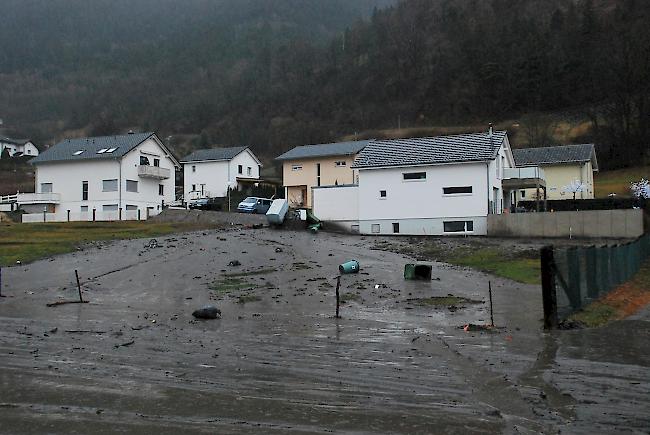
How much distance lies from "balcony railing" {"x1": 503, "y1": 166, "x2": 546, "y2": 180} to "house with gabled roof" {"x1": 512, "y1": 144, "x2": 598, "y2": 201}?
1224cm

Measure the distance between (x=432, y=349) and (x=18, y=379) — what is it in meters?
7.19

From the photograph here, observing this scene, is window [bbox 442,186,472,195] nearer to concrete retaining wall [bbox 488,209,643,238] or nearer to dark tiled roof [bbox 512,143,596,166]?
concrete retaining wall [bbox 488,209,643,238]

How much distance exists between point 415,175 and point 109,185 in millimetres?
30637

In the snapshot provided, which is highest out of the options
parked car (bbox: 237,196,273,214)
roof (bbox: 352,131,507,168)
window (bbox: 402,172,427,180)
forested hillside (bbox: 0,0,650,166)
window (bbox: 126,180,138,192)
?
forested hillside (bbox: 0,0,650,166)

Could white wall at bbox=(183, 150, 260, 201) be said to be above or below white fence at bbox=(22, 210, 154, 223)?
above

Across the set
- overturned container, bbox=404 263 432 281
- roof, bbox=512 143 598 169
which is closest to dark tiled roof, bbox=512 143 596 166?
roof, bbox=512 143 598 169

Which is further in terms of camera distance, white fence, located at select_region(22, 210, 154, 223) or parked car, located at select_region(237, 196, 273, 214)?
white fence, located at select_region(22, 210, 154, 223)

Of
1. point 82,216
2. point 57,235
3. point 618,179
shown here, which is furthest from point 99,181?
point 618,179

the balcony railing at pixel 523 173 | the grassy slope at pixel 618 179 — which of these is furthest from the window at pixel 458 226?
the grassy slope at pixel 618 179

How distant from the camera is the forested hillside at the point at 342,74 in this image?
329 feet

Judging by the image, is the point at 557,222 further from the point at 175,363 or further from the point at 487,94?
the point at 487,94

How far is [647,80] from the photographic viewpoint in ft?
275

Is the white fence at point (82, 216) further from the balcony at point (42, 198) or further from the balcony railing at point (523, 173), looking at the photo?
the balcony railing at point (523, 173)

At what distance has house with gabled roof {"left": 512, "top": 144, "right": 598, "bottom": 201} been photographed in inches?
2386
